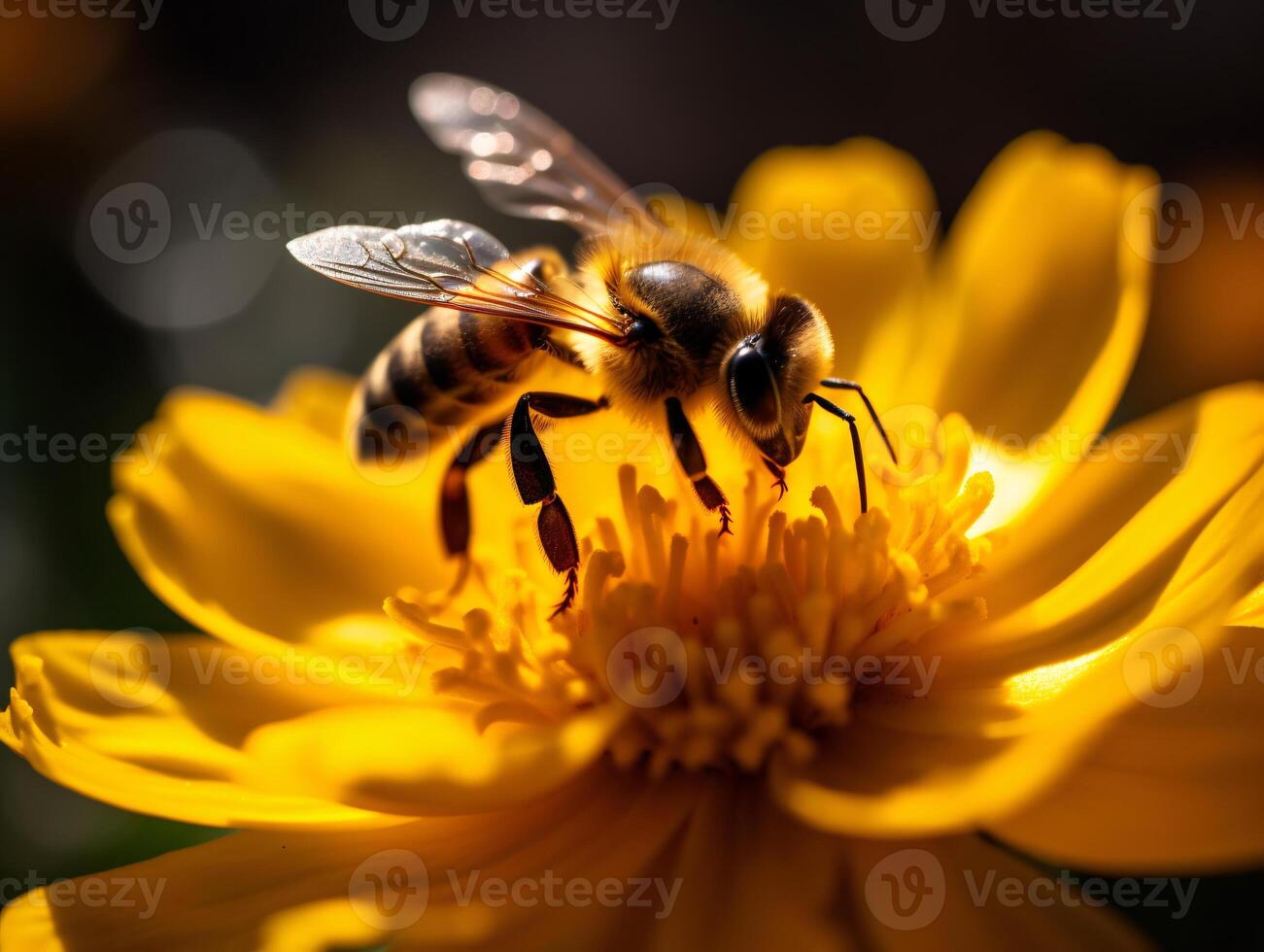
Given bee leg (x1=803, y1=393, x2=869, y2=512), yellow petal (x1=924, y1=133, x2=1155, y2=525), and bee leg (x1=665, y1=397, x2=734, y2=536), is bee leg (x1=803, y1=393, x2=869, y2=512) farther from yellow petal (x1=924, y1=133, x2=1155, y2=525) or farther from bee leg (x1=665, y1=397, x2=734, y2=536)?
yellow petal (x1=924, y1=133, x2=1155, y2=525)

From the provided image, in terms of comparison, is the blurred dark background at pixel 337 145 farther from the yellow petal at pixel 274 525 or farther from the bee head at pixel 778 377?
the bee head at pixel 778 377

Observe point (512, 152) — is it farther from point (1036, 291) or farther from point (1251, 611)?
point (1251, 611)

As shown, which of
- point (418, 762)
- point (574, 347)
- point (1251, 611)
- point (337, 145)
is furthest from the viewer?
point (337, 145)

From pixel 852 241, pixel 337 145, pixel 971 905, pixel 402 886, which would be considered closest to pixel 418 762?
pixel 402 886

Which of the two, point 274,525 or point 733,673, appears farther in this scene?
point 274,525

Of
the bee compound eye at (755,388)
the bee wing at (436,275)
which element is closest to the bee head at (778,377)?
the bee compound eye at (755,388)

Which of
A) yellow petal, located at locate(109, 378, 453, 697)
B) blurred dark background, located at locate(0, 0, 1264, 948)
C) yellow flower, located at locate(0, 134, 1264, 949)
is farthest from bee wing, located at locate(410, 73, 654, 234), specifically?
blurred dark background, located at locate(0, 0, 1264, 948)
